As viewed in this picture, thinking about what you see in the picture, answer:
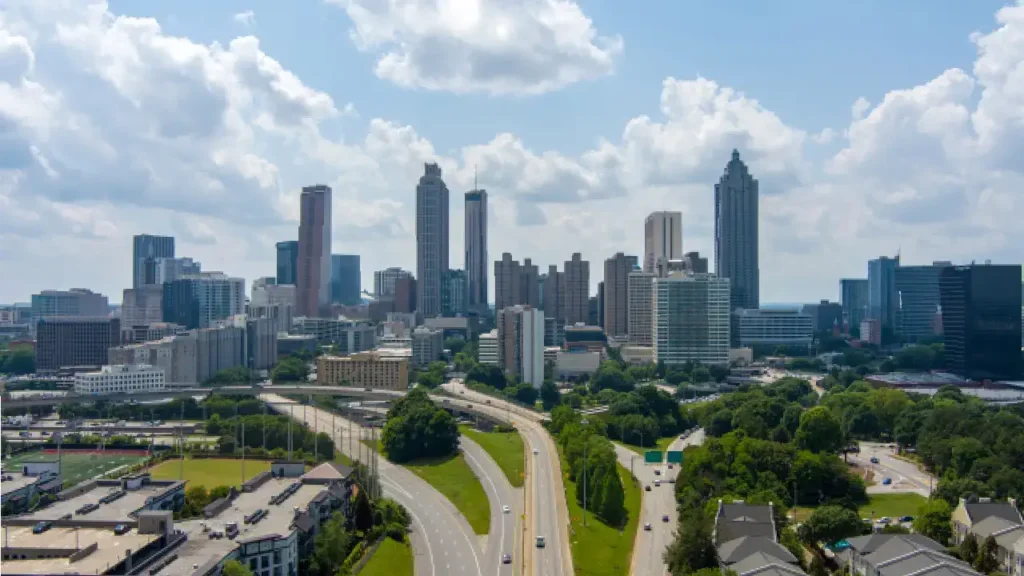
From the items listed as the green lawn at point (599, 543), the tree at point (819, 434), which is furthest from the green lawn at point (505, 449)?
the tree at point (819, 434)

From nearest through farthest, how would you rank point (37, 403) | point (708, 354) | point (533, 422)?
point (533, 422), point (37, 403), point (708, 354)

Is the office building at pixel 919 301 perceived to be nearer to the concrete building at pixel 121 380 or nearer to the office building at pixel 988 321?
the office building at pixel 988 321

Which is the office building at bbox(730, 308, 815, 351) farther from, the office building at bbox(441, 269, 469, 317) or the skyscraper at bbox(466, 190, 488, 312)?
the skyscraper at bbox(466, 190, 488, 312)

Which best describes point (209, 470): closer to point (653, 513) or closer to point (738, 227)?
point (653, 513)

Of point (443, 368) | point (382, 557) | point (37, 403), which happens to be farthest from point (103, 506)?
point (443, 368)

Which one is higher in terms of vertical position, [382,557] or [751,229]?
[751,229]

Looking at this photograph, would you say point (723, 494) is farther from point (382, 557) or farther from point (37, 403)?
point (37, 403)
